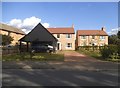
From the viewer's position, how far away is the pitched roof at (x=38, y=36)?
1693 inches

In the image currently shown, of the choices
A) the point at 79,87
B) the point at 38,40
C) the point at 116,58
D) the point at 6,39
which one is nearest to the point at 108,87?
the point at 79,87

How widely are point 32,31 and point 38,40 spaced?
202cm

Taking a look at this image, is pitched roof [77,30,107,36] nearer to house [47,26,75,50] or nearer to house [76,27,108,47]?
house [76,27,108,47]

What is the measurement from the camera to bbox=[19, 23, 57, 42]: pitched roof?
4300 cm

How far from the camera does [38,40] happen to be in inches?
1690

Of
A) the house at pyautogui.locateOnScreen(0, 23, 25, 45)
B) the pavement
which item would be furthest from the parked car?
the pavement

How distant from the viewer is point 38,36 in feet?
A: 143

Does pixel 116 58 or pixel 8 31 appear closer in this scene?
pixel 116 58

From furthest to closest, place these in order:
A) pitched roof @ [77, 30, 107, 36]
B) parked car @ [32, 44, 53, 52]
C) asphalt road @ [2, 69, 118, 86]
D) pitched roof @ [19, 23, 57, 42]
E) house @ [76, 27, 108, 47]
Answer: pitched roof @ [77, 30, 107, 36], house @ [76, 27, 108, 47], parked car @ [32, 44, 53, 52], pitched roof @ [19, 23, 57, 42], asphalt road @ [2, 69, 118, 86]

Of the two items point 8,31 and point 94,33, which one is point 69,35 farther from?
point 8,31

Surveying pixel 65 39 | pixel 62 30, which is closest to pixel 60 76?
pixel 65 39

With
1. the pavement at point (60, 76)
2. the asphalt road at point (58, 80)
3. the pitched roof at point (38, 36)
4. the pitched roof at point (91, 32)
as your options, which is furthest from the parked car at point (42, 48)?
the pitched roof at point (91, 32)

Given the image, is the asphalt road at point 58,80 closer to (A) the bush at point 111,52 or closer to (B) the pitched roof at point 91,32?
(A) the bush at point 111,52

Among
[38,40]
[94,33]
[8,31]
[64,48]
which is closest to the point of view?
[38,40]
